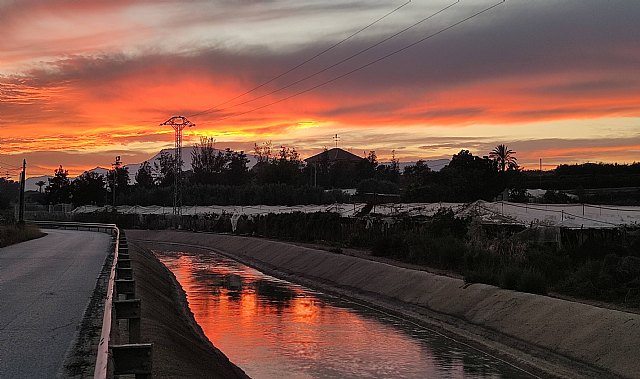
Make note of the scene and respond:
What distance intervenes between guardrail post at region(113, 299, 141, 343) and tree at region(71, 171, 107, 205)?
134 meters

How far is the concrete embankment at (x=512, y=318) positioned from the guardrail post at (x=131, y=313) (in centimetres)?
916

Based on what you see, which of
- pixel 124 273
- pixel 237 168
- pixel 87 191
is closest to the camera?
pixel 124 273

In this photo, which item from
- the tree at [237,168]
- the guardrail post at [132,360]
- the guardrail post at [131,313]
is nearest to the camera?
the guardrail post at [132,360]

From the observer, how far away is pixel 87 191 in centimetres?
13938

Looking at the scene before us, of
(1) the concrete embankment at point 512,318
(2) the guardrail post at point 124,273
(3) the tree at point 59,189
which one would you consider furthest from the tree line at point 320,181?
(2) the guardrail post at point 124,273

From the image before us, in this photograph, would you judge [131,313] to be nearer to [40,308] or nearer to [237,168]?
[40,308]

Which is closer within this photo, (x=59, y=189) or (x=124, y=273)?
(x=124, y=273)

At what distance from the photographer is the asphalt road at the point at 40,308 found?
10914 mm

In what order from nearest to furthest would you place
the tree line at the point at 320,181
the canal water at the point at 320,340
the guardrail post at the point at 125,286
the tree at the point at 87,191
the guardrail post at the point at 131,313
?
the guardrail post at the point at 131,313, the guardrail post at the point at 125,286, the canal water at the point at 320,340, the tree line at the point at 320,181, the tree at the point at 87,191

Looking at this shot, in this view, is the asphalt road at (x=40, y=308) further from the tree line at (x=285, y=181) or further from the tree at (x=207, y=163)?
the tree at (x=207, y=163)

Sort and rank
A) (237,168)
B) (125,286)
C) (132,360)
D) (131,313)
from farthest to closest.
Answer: (237,168), (125,286), (131,313), (132,360)

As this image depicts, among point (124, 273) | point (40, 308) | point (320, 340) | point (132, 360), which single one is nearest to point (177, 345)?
point (124, 273)

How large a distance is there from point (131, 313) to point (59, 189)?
144 m

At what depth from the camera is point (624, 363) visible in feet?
48.5
